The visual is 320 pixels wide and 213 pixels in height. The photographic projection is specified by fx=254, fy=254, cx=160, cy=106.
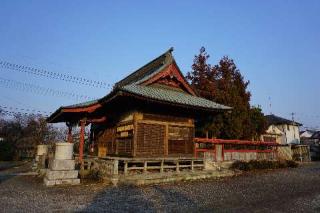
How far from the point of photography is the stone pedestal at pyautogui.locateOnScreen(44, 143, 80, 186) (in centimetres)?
1199

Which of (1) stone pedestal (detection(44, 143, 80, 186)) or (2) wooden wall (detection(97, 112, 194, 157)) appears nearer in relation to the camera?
(1) stone pedestal (detection(44, 143, 80, 186))

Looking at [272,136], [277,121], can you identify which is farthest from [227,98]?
[277,121]

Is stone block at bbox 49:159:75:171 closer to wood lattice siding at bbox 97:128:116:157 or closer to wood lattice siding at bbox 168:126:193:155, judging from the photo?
wood lattice siding at bbox 97:128:116:157

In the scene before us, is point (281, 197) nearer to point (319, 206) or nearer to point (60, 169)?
point (319, 206)

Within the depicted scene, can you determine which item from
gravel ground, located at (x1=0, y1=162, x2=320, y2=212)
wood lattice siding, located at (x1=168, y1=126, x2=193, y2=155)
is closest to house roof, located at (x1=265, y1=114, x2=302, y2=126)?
wood lattice siding, located at (x1=168, y1=126, x2=193, y2=155)

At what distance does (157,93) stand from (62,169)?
7.29 m

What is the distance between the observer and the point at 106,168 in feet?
44.4

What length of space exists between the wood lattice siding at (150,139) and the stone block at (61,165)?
390 cm

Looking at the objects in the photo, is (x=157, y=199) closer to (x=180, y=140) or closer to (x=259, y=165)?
(x=180, y=140)

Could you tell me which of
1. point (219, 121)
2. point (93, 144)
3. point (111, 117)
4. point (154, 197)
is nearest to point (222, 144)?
point (219, 121)

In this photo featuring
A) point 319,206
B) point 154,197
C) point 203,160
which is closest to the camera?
point 319,206

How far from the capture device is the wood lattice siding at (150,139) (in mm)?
15211

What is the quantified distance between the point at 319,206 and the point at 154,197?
5.72 m

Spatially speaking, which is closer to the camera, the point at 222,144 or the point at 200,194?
the point at 200,194
